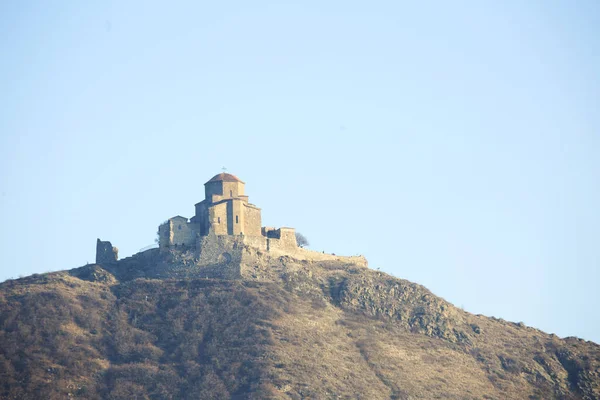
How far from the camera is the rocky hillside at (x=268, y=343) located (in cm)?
8562

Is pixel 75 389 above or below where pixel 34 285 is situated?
below

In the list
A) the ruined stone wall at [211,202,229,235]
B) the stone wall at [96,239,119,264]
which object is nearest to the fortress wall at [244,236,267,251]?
the ruined stone wall at [211,202,229,235]

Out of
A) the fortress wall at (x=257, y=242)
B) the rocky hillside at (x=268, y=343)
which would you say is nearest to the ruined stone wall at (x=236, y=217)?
the fortress wall at (x=257, y=242)

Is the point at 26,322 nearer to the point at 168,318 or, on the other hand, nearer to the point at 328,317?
the point at 168,318

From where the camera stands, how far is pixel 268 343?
9069 cm

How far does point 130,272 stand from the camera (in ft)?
336

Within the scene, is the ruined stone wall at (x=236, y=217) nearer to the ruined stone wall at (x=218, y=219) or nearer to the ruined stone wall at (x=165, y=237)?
the ruined stone wall at (x=218, y=219)

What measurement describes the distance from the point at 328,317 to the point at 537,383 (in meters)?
20.4

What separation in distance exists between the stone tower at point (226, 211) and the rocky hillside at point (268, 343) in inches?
157

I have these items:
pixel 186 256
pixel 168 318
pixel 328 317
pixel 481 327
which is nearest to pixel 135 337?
pixel 168 318

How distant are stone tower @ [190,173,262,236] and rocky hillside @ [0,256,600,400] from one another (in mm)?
3993

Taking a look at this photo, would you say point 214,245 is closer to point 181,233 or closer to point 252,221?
point 181,233

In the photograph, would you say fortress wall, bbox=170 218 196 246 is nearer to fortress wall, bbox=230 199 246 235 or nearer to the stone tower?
the stone tower

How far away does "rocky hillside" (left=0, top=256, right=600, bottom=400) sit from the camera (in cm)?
8562
